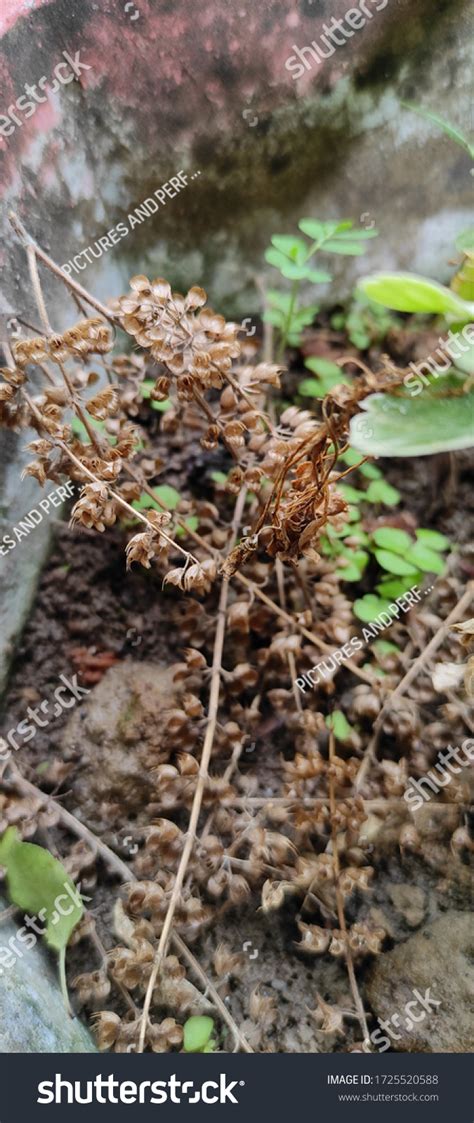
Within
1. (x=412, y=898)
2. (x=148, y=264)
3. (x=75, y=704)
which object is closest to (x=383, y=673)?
(x=412, y=898)

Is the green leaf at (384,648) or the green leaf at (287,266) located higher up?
the green leaf at (287,266)

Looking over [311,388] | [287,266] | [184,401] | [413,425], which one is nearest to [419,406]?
[413,425]

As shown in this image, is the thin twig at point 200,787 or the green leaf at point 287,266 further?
the green leaf at point 287,266

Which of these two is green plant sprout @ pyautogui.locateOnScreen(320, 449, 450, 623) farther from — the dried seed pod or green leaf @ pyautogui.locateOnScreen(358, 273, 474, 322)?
the dried seed pod
